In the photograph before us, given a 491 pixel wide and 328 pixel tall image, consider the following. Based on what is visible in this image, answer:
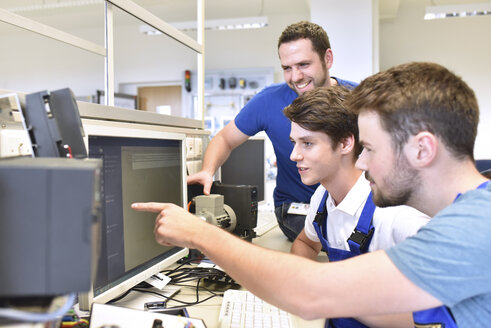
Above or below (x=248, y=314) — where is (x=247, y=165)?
above

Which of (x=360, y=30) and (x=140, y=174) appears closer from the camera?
(x=140, y=174)

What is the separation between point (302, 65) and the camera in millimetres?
1658

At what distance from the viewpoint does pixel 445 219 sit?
62 centimetres

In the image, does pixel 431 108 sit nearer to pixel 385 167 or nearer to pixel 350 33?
pixel 385 167

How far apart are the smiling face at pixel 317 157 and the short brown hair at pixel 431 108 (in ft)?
1.52

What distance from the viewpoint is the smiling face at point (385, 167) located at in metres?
0.74

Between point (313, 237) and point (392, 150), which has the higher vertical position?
point (392, 150)

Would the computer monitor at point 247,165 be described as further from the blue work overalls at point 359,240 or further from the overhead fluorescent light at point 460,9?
the overhead fluorescent light at point 460,9

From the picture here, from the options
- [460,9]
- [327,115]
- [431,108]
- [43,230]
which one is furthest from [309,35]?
[460,9]

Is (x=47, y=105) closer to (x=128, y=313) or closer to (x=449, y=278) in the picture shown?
(x=128, y=313)

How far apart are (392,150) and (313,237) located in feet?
2.25

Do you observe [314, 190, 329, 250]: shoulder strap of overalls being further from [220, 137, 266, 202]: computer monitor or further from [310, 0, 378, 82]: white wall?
[310, 0, 378, 82]: white wall

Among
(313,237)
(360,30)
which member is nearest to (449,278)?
(313,237)

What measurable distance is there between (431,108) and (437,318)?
0.38 metres
